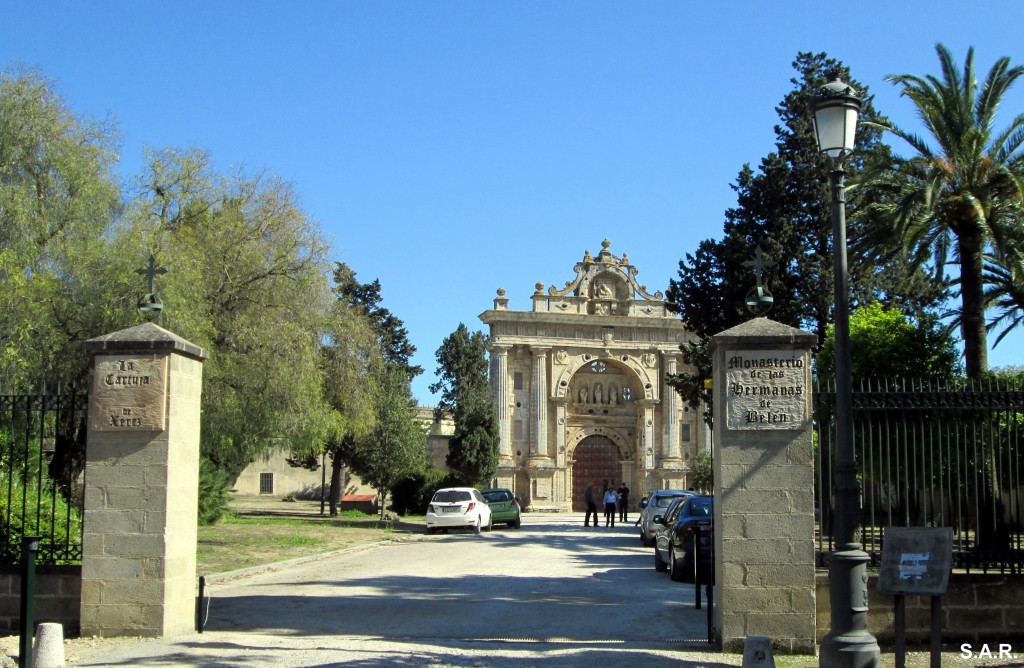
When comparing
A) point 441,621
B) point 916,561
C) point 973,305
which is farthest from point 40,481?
point 973,305

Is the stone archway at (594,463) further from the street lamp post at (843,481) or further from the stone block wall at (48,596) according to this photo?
the street lamp post at (843,481)

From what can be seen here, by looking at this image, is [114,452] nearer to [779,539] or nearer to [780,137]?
[779,539]

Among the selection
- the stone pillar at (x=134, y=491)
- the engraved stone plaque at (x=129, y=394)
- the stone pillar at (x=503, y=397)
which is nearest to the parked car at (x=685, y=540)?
the stone pillar at (x=134, y=491)

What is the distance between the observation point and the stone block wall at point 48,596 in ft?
32.0

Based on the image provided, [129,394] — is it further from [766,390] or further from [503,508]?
[503,508]

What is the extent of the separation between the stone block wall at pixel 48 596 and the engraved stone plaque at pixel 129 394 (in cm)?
155

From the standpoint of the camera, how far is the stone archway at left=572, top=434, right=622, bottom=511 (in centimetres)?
5578

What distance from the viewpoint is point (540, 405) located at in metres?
53.4

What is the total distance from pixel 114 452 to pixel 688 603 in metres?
7.47

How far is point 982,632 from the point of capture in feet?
30.2

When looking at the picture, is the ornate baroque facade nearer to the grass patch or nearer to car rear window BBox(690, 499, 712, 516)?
the grass patch

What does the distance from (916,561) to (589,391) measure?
160 ft

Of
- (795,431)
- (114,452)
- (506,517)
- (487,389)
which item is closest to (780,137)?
(506,517)

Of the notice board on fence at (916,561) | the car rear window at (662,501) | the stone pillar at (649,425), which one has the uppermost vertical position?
the stone pillar at (649,425)
